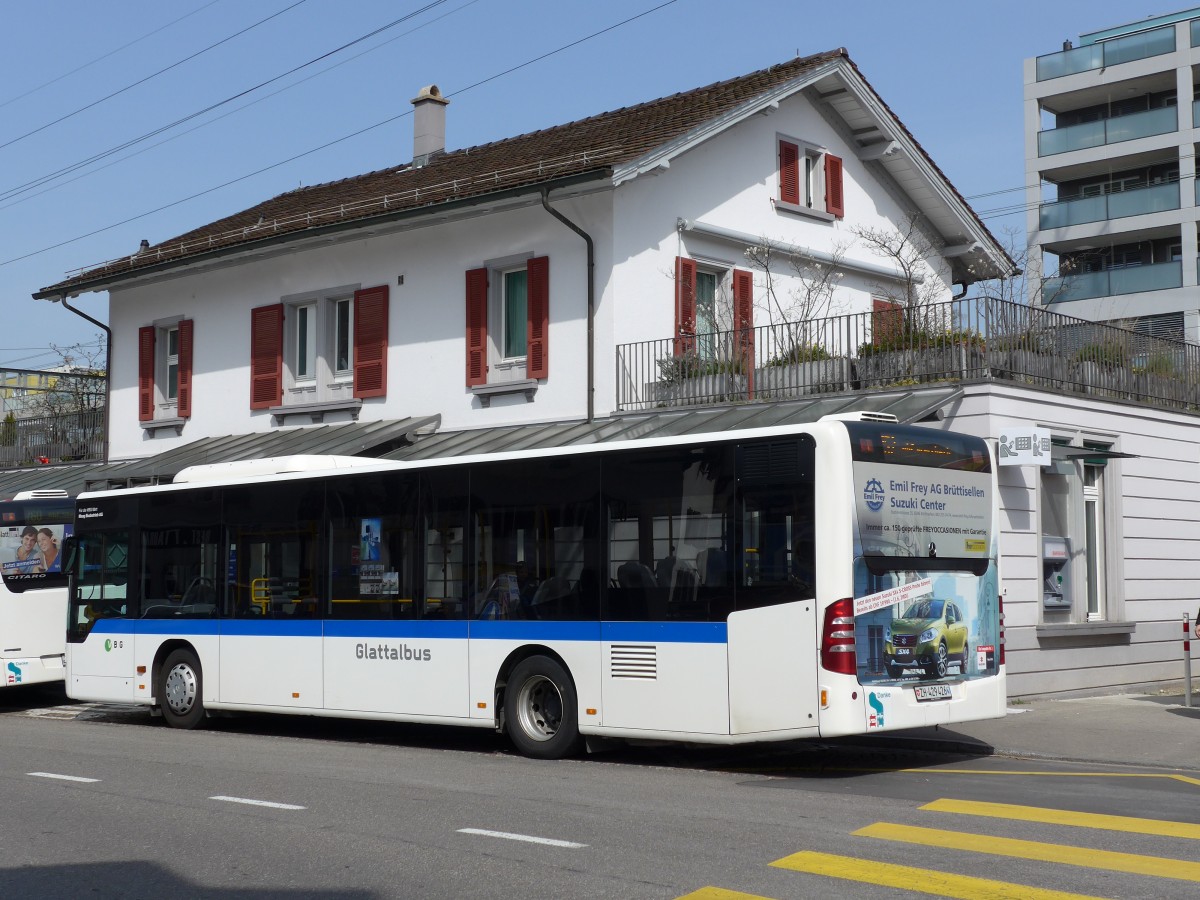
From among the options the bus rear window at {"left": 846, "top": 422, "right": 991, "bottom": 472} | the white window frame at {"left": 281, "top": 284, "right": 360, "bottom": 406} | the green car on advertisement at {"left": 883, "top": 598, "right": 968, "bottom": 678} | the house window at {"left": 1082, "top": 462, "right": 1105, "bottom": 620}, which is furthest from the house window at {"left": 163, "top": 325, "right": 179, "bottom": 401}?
the green car on advertisement at {"left": 883, "top": 598, "right": 968, "bottom": 678}

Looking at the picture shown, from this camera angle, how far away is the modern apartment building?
46625 millimetres

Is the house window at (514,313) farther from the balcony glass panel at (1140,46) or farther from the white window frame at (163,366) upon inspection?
the balcony glass panel at (1140,46)

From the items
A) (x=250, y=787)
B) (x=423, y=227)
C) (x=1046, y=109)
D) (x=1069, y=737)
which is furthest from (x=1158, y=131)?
(x=250, y=787)

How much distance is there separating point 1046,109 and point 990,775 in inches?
1730

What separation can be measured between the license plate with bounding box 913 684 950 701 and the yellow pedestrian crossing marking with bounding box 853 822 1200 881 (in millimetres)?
2770

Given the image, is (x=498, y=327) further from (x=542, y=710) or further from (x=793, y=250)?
(x=542, y=710)

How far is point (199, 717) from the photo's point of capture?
55.6ft

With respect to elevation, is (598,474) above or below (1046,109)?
below

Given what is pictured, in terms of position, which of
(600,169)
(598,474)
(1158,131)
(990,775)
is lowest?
(990,775)

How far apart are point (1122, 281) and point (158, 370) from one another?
31835 mm

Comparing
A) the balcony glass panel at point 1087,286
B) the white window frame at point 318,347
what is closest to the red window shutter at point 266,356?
the white window frame at point 318,347

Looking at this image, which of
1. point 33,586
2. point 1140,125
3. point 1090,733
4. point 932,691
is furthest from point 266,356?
point 1140,125

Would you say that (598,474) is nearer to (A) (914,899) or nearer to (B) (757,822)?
(B) (757,822)

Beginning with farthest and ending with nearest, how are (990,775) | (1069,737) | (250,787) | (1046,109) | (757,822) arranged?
(1046,109), (1069,737), (990,775), (250,787), (757,822)
